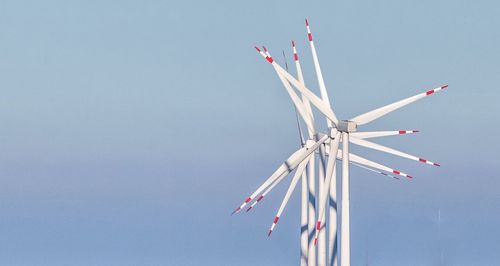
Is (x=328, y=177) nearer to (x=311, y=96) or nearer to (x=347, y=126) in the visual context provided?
(x=347, y=126)

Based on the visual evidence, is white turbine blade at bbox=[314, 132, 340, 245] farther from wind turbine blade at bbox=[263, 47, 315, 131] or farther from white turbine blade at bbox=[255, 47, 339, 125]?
wind turbine blade at bbox=[263, 47, 315, 131]

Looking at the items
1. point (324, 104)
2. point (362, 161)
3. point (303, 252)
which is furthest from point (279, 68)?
point (303, 252)

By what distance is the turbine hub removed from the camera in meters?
125

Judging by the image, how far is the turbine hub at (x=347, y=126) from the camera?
124625 mm

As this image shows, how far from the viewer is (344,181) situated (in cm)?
12194

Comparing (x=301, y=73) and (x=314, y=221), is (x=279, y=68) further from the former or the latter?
(x=314, y=221)

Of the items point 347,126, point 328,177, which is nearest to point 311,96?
point 347,126

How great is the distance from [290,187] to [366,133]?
8.56 m

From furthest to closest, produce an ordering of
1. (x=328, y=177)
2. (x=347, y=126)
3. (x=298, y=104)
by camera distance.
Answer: (x=298, y=104) → (x=347, y=126) → (x=328, y=177)

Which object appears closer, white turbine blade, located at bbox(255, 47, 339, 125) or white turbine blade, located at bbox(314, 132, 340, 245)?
white turbine blade, located at bbox(314, 132, 340, 245)

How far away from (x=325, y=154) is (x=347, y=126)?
9.68 metres

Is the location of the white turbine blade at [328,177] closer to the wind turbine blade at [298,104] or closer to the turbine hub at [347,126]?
the turbine hub at [347,126]

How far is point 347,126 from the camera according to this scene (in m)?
125

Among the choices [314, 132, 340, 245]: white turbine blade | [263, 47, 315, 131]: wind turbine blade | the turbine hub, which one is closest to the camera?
[314, 132, 340, 245]: white turbine blade
